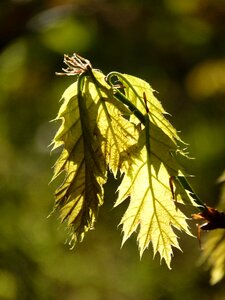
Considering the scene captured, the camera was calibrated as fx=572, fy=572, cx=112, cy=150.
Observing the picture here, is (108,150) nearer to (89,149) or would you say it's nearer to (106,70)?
(89,149)

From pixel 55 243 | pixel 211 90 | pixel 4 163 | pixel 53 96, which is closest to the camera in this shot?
pixel 55 243

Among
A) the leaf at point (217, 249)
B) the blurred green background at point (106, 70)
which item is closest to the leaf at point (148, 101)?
the leaf at point (217, 249)

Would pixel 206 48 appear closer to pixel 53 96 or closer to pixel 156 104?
pixel 53 96

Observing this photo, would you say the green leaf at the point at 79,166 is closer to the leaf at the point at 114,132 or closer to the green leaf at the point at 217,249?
the leaf at the point at 114,132

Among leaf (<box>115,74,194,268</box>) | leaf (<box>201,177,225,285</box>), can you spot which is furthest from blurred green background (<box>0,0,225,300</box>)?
leaf (<box>115,74,194,268</box>)

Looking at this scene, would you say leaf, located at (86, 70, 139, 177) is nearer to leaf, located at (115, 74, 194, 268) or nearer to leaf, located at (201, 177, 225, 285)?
leaf, located at (115, 74, 194, 268)

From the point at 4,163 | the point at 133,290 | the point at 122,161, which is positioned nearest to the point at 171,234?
the point at 122,161

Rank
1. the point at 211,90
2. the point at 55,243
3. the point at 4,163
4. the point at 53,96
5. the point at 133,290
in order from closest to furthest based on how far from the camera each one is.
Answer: the point at 55,243 → the point at 133,290 → the point at 4,163 → the point at 211,90 → the point at 53,96

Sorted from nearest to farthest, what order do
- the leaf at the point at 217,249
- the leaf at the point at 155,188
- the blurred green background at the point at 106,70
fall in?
1. the leaf at the point at 155,188
2. the leaf at the point at 217,249
3. the blurred green background at the point at 106,70
